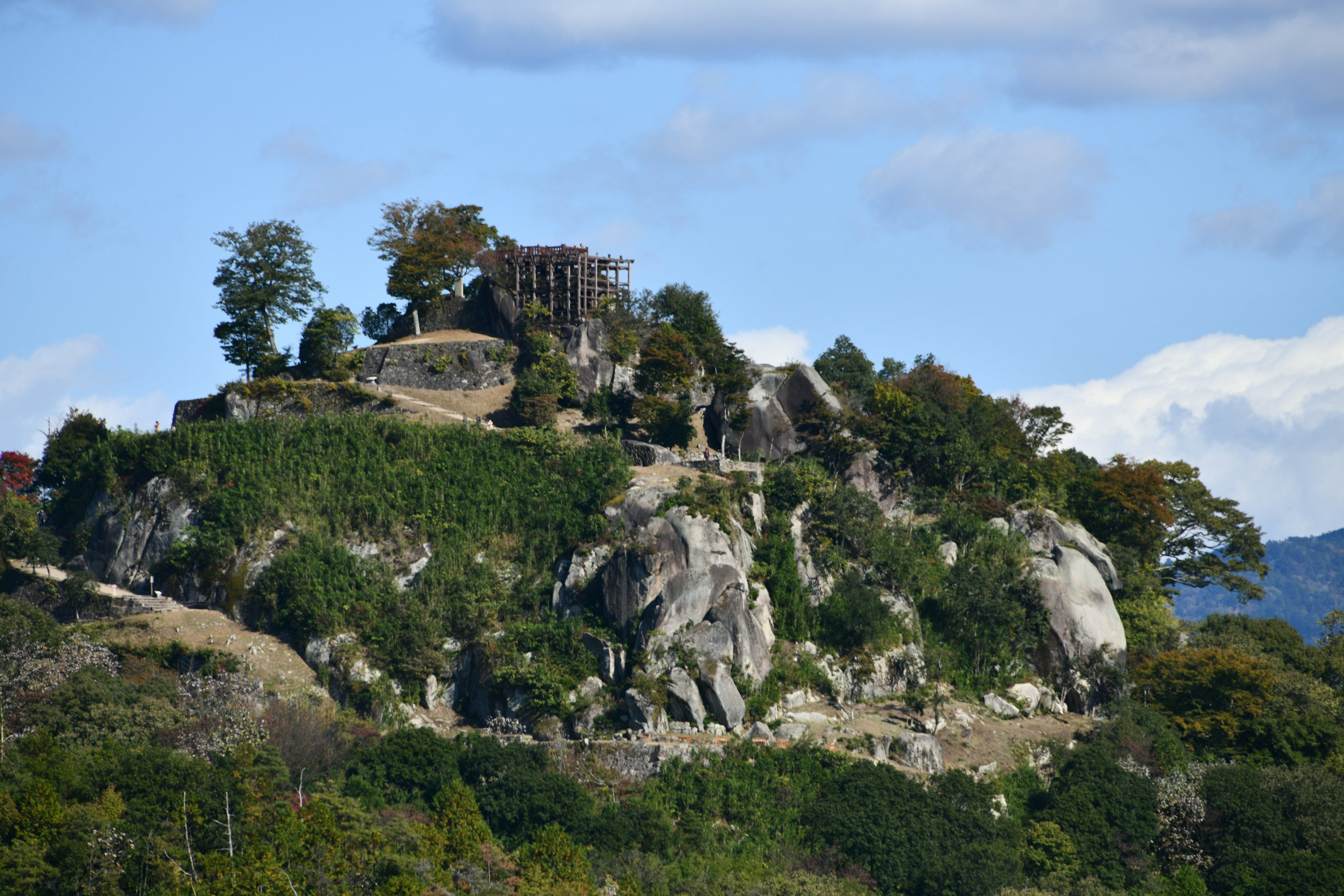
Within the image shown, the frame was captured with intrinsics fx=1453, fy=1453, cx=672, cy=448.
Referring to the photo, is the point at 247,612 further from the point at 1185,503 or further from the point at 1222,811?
the point at 1185,503

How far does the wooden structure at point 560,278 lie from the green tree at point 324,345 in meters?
8.14

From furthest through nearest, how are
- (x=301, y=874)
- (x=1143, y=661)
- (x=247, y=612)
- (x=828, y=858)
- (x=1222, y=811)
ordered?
(x=1143, y=661)
(x=247, y=612)
(x=1222, y=811)
(x=828, y=858)
(x=301, y=874)

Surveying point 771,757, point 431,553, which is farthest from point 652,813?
point 431,553

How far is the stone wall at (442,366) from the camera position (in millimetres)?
68812

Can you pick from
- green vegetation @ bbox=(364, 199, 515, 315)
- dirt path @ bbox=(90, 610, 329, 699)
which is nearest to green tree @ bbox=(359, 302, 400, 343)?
green vegetation @ bbox=(364, 199, 515, 315)

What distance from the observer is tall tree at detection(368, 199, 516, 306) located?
72.6 metres

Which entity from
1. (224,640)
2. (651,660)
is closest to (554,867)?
(651,660)

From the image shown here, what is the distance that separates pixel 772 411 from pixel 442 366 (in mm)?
16009

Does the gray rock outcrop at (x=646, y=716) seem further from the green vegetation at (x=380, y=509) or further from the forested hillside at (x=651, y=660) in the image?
the green vegetation at (x=380, y=509)

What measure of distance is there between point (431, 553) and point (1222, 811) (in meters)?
30.2

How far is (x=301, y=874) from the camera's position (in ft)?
131

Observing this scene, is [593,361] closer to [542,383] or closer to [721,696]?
[542,383]

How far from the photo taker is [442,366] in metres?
68.8

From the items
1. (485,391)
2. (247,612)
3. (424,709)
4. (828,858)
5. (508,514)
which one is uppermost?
(485,391)
